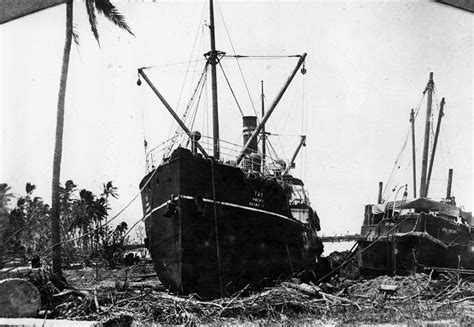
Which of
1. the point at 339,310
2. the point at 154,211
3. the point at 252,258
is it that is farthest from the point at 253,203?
the point at 339,310

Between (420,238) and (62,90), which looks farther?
(420,238)

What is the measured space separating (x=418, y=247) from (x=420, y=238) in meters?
0.38

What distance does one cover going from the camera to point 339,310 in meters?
8.42

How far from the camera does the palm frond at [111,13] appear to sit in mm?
11616

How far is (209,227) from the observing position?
36.5 ft

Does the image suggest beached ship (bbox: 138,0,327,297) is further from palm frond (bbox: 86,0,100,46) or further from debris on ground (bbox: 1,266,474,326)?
palm frond (bbox: 86,0,100,46)

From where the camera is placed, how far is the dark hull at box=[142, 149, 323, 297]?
1065 centimetres

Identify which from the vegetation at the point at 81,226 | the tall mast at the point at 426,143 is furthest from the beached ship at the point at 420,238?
the vegetation at the point at 81,226

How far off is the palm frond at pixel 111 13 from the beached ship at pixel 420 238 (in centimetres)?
1131

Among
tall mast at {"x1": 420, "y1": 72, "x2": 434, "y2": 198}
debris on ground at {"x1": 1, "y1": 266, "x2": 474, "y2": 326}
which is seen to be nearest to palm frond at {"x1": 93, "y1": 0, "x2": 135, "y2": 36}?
debris on ground at {"x1": 1, "y1": 266, "x2": 474, "y2": 326}

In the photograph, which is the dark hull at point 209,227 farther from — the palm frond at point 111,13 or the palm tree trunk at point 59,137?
the palm frond at point 111,13

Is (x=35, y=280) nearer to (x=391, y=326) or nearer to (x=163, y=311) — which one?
(x=163, y=311)

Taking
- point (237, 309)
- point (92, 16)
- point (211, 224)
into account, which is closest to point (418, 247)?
point (211, 224)

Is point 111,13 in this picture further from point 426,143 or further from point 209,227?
point 426,143
